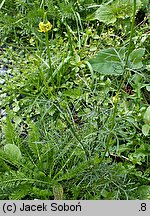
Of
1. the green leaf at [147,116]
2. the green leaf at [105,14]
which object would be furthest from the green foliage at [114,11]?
the green leaf at [147,116]

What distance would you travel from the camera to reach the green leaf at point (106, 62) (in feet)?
7.58

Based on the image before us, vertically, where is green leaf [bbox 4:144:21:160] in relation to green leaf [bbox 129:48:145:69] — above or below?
below

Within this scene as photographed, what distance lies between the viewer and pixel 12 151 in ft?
6.73

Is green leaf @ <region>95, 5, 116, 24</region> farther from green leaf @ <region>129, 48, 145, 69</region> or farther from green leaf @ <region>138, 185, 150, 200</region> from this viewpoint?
green leaf @ <region>138, 185, 150, 200</region>

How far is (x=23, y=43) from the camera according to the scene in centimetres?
280

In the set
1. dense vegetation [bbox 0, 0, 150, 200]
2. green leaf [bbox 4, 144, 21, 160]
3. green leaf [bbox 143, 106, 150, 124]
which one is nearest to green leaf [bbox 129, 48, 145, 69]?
dense vegetation [bbox 0, 0, 150, 200]

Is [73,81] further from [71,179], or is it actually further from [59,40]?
[71,179]

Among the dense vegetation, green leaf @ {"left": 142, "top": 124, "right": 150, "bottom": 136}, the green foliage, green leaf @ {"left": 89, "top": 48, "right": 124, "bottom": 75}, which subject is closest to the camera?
the dense vegetation

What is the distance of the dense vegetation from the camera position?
6.58 ft

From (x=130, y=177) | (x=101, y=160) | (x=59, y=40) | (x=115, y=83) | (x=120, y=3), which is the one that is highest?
(x=120, y=3)

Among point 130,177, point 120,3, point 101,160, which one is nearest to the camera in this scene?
point 101,160

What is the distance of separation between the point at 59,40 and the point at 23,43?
246 mm
